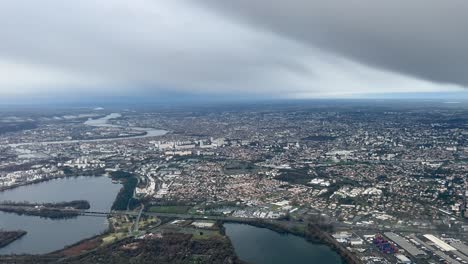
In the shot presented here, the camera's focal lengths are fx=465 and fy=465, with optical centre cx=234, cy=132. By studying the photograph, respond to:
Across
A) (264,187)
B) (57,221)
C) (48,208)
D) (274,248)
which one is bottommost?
(57,221)

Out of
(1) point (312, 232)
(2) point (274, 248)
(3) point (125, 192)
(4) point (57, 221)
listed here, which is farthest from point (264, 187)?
(4) point (57, 221)

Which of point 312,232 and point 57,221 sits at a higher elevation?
point 312,232

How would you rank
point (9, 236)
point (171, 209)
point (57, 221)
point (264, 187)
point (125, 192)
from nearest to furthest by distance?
1. point (9, 236)
2. point (57, 221)
3. point (171, 209)
4. point (125, 192)
5. point (264, 187)

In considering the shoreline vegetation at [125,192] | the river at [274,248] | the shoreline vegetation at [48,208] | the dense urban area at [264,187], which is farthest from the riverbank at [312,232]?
the shoreline vegetation at [48,208]

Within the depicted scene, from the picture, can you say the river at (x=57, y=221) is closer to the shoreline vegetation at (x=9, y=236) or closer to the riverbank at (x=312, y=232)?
the shoreline vegetation at (x=9, y=236)

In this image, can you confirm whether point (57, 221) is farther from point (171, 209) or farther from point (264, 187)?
point (264, 187)

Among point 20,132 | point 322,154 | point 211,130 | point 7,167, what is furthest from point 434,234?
point 20,132

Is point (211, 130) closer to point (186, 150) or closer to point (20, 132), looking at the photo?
point (186, 150)
